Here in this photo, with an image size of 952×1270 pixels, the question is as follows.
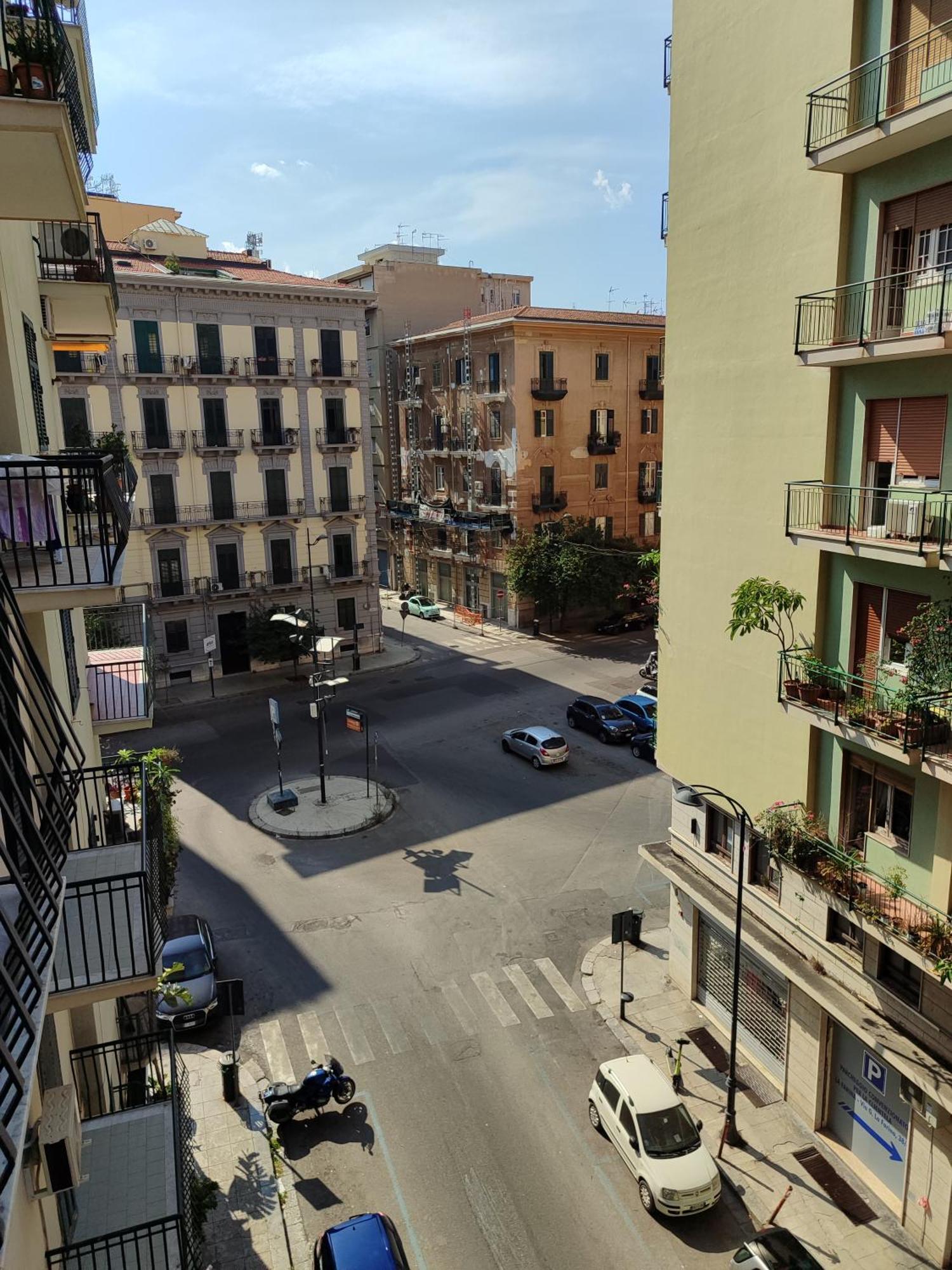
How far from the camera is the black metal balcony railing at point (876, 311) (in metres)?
10.9

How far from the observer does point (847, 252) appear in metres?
12.2

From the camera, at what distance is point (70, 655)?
11.7 meters

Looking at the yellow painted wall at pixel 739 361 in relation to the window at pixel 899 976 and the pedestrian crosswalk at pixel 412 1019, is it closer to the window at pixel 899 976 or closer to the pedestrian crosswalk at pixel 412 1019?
the window at pixel 899 976

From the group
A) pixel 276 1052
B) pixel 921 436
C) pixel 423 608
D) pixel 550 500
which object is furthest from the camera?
pixel 423 608

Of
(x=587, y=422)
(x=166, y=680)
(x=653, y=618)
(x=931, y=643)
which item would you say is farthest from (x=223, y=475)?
(x=931, y=643)

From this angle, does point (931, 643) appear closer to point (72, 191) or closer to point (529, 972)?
point (72, 191)

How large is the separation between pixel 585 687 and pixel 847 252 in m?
27.9

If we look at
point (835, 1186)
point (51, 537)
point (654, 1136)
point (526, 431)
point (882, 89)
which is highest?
point (882, 89)

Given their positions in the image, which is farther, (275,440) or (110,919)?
(275,440)

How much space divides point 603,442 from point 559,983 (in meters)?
36.4

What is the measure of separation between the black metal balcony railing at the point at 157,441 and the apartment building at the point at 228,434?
0.19 ft

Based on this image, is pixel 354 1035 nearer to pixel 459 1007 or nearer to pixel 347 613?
pixel 459 1007

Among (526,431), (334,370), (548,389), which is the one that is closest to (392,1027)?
(334,370)

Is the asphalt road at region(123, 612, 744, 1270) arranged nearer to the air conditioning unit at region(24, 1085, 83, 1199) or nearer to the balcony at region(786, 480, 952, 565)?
the air conditioning unit at region(24, 1085, 83, 1199)
